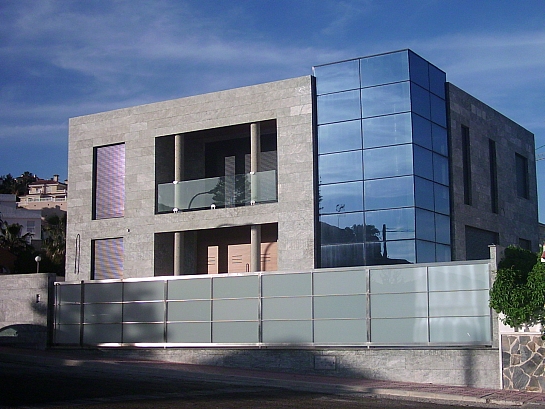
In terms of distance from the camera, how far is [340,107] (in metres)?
28.8

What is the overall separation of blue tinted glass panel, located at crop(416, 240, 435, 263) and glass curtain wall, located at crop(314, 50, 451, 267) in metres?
0.04

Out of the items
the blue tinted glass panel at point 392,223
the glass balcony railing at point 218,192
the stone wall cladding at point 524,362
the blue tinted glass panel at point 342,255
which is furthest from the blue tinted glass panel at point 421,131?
the stone wall cladding at point 524,362

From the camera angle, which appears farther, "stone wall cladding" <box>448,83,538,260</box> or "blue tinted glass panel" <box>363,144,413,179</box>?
"stone wall cladding" <box>448,83,538,260</box>

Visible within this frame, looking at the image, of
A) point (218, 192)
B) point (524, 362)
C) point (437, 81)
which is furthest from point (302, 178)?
point (524, 362)

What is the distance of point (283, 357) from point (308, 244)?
4.52 m

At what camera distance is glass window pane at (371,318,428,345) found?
24.0 meters

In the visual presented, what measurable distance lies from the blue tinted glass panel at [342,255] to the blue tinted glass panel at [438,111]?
5841 millimetres

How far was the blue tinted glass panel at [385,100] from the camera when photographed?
27.9 meters

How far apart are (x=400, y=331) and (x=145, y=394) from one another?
30.7 feet

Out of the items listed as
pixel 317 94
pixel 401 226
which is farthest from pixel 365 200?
pixel 317 94

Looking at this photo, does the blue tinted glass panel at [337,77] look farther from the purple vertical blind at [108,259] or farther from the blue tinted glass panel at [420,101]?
the purple vertical blind at [108,259]

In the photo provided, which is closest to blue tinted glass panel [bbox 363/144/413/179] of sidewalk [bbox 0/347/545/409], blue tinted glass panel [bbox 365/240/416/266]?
blue tinted glass panel [bbox 365/240/416/266]

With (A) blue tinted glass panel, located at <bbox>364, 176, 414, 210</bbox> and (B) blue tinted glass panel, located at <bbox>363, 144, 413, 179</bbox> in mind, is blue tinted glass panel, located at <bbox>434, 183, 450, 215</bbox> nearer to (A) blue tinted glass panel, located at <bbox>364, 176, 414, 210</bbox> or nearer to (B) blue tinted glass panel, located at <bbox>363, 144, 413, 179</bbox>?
(A) blue tinted glass panel, located at <bbox>364, 176, 414, 210</bbox>

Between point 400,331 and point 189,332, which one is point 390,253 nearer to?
point 400,331
